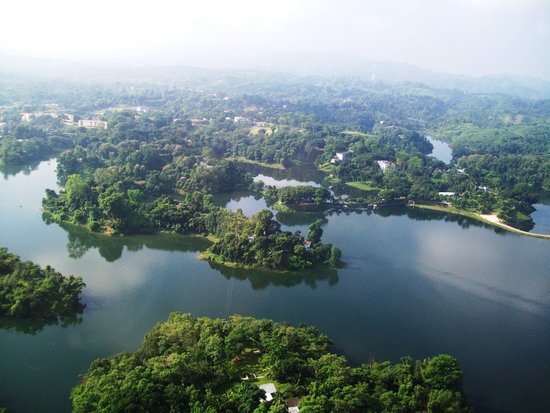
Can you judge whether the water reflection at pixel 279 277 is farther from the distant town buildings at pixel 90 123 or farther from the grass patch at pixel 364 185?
the distant town buildings at pixel 90 123

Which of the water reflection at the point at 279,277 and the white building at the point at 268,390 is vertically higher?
the white building at the point at 268,390

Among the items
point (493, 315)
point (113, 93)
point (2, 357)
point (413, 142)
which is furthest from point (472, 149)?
point (113, 93)

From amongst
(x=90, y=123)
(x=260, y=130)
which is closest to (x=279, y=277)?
(x=260, y=130)

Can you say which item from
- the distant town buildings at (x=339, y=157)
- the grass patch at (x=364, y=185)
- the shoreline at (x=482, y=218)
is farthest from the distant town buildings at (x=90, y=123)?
the shoreline at (x=482, y=218)

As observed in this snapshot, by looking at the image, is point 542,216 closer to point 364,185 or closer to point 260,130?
point 364,185

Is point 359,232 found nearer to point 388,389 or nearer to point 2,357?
point 388,389
